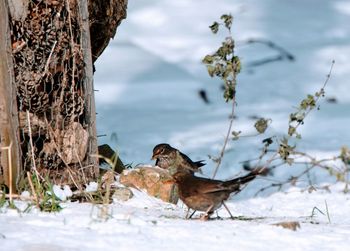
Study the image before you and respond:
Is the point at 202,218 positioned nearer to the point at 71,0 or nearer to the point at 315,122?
the point at 71,0

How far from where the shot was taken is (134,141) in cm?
1148

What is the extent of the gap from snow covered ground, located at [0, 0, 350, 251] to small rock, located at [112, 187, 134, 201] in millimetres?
90

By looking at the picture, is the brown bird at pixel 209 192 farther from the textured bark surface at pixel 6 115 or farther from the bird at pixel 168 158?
the bird at pixel 168 158

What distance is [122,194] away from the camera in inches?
278

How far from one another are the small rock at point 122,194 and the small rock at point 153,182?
387 millimetres

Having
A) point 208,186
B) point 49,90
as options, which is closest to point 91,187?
point 49,90

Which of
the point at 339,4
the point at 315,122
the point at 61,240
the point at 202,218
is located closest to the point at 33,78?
the point at 202,218

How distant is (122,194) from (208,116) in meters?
5.81

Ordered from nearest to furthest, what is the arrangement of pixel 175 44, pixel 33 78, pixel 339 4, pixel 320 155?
pixel 33 78
pixel 320 155
pixel 175 44
pixel 339 4

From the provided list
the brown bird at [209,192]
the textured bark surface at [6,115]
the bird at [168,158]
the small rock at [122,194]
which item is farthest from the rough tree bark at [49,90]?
the bird at [168,158]

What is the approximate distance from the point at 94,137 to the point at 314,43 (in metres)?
8.65

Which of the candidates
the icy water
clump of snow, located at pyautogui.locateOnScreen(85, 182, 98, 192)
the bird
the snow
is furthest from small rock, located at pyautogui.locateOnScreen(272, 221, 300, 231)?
the icy water

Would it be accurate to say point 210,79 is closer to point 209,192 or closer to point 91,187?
point 91,187

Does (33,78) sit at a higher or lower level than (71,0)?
lower
